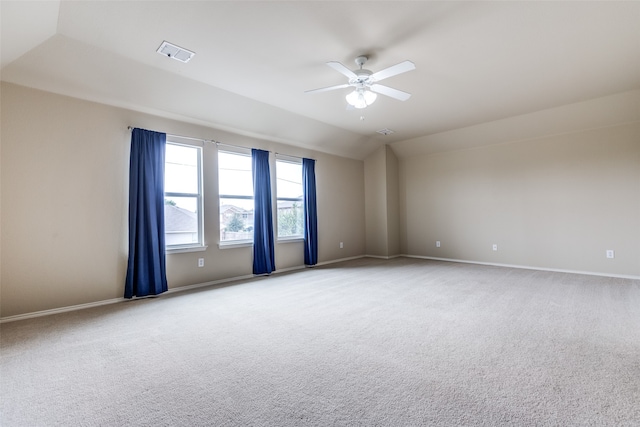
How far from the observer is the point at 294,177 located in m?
6.28

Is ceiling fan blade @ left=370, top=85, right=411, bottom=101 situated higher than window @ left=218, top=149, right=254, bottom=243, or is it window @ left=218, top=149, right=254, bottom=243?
ceiling fan blade @ left=370, top=85, right=411, bottom=101

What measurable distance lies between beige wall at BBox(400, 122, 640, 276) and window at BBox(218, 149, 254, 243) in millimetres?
4211

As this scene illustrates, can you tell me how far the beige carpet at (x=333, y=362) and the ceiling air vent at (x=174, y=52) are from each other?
2884mm

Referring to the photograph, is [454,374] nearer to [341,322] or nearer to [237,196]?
[341,322]

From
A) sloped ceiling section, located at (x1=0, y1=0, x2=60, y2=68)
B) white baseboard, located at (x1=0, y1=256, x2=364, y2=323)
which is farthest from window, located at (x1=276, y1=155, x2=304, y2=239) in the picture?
sloped ceiling section, located at (x1=0, y1=0, x2=60, y2=68)

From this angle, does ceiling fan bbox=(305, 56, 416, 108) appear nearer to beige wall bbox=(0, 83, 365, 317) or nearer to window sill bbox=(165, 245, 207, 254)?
beige wall bbox=(0, 83, 365, 317)

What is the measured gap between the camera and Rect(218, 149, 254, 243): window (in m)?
5.07

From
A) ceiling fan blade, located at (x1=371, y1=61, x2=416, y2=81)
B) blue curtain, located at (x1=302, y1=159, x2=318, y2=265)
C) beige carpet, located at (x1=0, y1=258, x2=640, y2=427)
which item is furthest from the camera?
blue curtain, located at (x1=302, y1=159, x2=318, y2=265)

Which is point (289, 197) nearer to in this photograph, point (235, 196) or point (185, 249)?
point (235, 196)

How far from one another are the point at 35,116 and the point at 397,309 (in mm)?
4700

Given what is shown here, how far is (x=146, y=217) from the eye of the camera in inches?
159

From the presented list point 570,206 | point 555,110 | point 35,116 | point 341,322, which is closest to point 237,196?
point 35,116

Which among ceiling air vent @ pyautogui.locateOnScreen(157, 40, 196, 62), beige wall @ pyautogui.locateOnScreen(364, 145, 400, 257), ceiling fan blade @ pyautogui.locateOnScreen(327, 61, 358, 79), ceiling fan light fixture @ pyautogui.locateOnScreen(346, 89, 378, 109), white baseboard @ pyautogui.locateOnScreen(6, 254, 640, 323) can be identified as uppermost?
ceiling air vent @ pyautogui.locateOnScreen(157, 40, 196, 62)

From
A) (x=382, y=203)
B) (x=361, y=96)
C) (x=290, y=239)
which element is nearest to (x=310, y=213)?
(x=290, y=239)
